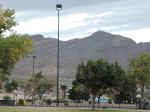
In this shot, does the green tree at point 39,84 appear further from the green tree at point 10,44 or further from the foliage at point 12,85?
the green tree at point 10,44

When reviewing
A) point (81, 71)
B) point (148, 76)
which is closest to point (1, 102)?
point (81, 71)

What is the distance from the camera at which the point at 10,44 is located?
30.3 meters

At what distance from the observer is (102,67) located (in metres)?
54.5

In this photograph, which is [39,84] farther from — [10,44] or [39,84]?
[10,44]

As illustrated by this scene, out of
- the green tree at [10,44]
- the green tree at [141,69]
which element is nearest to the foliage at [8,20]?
the green tree at [10,44]

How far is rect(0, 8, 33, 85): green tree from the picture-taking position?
3031 cm

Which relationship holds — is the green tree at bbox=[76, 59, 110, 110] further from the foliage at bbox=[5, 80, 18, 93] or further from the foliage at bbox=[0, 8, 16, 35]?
the foliage at bbox=[5, 80, 18, 93]

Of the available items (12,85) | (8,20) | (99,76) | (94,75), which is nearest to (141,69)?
(99,76)

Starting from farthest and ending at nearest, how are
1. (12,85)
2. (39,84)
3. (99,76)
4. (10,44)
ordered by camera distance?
(12,85)
(39,84)
(99,76)
(10,44)

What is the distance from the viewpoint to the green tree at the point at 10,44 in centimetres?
3031

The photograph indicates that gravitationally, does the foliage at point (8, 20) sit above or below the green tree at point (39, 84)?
above

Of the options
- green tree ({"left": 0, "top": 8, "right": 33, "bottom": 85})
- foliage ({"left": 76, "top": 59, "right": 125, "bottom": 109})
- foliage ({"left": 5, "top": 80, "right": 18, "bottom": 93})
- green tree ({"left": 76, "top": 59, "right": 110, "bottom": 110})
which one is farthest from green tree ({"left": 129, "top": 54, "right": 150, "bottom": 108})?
foliage ({"left": 5, "top": 80, "right": 18, "bottom": 93})

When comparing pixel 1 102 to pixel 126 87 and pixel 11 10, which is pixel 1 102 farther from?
pixel 11 10

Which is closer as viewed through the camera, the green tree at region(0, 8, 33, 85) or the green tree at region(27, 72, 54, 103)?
the green tree at region(0, 8, 33, 85)
